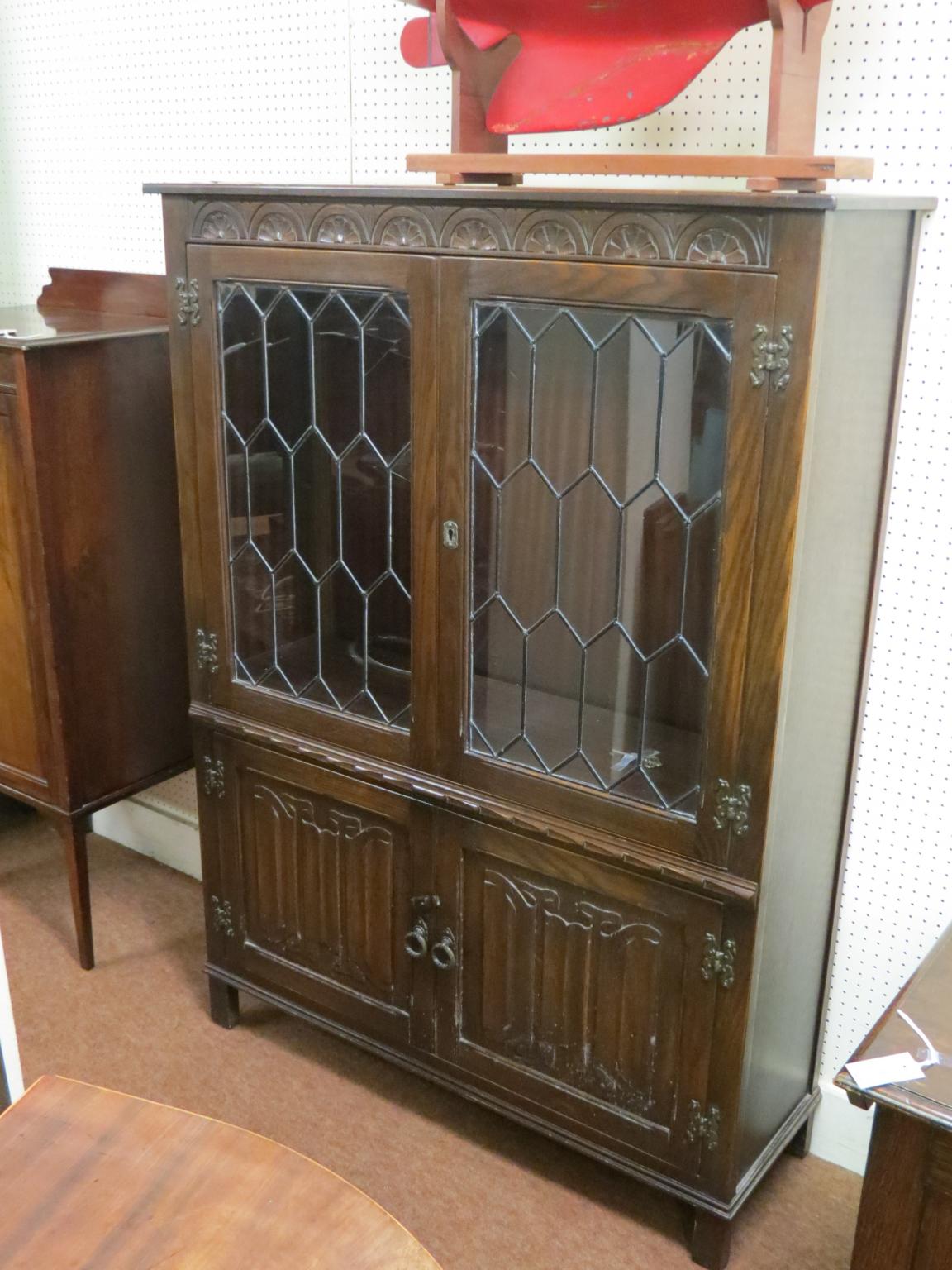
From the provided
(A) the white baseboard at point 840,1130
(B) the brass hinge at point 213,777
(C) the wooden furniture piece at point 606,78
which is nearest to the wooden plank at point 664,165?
(C) the wooden furniture piece at point 606,78

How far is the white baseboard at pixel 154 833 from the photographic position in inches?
119

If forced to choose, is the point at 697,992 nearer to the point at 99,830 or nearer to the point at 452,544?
the point at 452,544

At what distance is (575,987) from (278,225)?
A: 1254mm

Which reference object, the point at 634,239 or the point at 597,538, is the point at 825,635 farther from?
the point at 634,239

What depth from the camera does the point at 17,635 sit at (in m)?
2.42

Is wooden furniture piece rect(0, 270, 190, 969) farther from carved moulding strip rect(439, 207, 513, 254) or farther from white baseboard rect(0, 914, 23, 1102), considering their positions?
white baseboard rect(0, 914, 23, 1102)

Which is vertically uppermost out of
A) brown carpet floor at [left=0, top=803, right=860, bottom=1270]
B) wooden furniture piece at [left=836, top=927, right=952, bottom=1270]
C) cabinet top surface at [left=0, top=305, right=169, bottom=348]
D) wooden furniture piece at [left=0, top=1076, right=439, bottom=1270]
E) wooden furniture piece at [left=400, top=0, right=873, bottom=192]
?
wooden furniture piece at [left=400, top=0, right=873, bottom=192]

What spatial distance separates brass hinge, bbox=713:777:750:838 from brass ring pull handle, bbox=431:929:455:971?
0.56 metres

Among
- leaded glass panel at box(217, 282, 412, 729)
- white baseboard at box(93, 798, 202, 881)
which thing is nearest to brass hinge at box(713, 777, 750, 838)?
leaded glass panel at box(217, 282, 412, 729)

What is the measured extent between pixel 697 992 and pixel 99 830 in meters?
1.98

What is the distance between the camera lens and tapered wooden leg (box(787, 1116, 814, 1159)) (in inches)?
83.7

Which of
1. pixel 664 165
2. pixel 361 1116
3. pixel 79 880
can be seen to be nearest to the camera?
pixel 664 165

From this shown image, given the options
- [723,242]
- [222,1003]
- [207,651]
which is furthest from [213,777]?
[723,242]

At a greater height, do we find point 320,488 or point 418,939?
point 320,488
